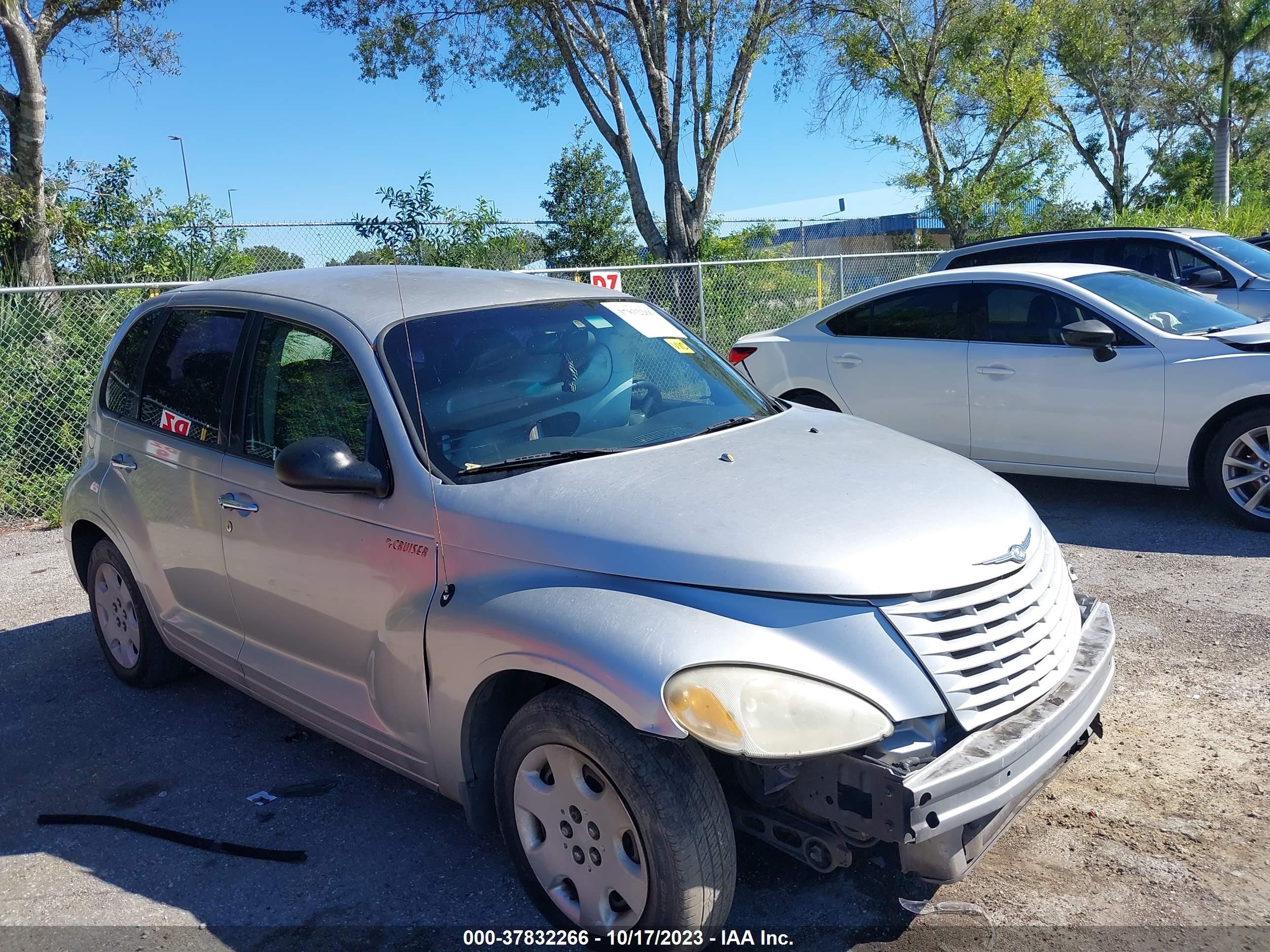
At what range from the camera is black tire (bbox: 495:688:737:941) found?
8.21ft

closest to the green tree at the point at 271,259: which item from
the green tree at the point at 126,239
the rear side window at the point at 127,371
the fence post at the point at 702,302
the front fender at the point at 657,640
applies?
the green tree at the point at 126,239

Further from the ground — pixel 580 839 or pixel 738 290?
pixel 738 290

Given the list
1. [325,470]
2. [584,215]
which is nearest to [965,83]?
[584,215]

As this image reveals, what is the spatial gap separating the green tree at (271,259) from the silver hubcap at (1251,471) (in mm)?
9410

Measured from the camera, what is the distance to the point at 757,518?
2.85 metres

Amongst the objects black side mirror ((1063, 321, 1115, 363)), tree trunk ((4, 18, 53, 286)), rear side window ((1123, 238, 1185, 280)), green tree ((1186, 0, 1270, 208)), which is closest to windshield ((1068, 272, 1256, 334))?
black side mirror ((1063, 321, 1115, 363))

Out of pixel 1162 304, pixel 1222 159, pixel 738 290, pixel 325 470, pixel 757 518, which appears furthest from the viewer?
pixel 1222 159

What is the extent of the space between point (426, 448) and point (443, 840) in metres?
1.33

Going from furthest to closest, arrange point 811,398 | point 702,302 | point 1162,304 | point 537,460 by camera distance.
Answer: point 702,302, point 811,398, point 1162,304, point 537,460

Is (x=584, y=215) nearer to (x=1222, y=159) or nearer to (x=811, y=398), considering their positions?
(x=811, y=398)

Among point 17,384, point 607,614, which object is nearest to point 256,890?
point 607,614

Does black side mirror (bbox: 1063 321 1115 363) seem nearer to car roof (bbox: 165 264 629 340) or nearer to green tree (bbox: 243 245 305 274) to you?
car roof (bbox: 165 264 629 340)

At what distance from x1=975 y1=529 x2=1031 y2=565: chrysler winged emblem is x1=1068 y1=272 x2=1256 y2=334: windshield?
446 centimetres

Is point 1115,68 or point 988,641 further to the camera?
point 1115,68
